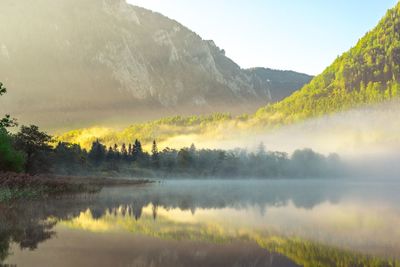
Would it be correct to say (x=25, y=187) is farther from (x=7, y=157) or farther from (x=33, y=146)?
(x=33, y=146)

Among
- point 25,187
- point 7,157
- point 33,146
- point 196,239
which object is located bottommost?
point 196,239

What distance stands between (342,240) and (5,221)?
1933cm

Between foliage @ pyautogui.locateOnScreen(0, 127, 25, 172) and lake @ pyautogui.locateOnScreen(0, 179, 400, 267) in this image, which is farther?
foliage @ pyautogui.locateOnScreen(0, 127, 25, 172)

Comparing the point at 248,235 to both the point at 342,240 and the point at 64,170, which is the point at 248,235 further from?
the point at 64,170

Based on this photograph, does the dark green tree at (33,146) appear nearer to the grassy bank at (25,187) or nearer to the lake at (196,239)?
the grassy bank at (25,187)

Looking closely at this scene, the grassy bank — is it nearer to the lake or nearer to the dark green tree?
the lake

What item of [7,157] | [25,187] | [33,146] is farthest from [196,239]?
[33,146]

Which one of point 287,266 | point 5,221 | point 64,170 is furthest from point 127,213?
point 64,170

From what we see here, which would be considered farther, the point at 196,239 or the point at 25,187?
the point at 25,187

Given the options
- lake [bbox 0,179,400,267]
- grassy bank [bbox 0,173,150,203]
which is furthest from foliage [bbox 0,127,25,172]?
lake [bbox 0,179,400,267]

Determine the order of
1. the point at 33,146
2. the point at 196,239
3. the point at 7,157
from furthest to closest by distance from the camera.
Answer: the point at 33,146 → the point at 7,157 → the point at 196,239

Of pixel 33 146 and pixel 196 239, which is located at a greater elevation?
pixel 33 146

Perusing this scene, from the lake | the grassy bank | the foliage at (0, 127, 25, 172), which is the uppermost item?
the foliage at (0, 127, 25, 172)

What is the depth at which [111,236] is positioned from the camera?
23000mm
